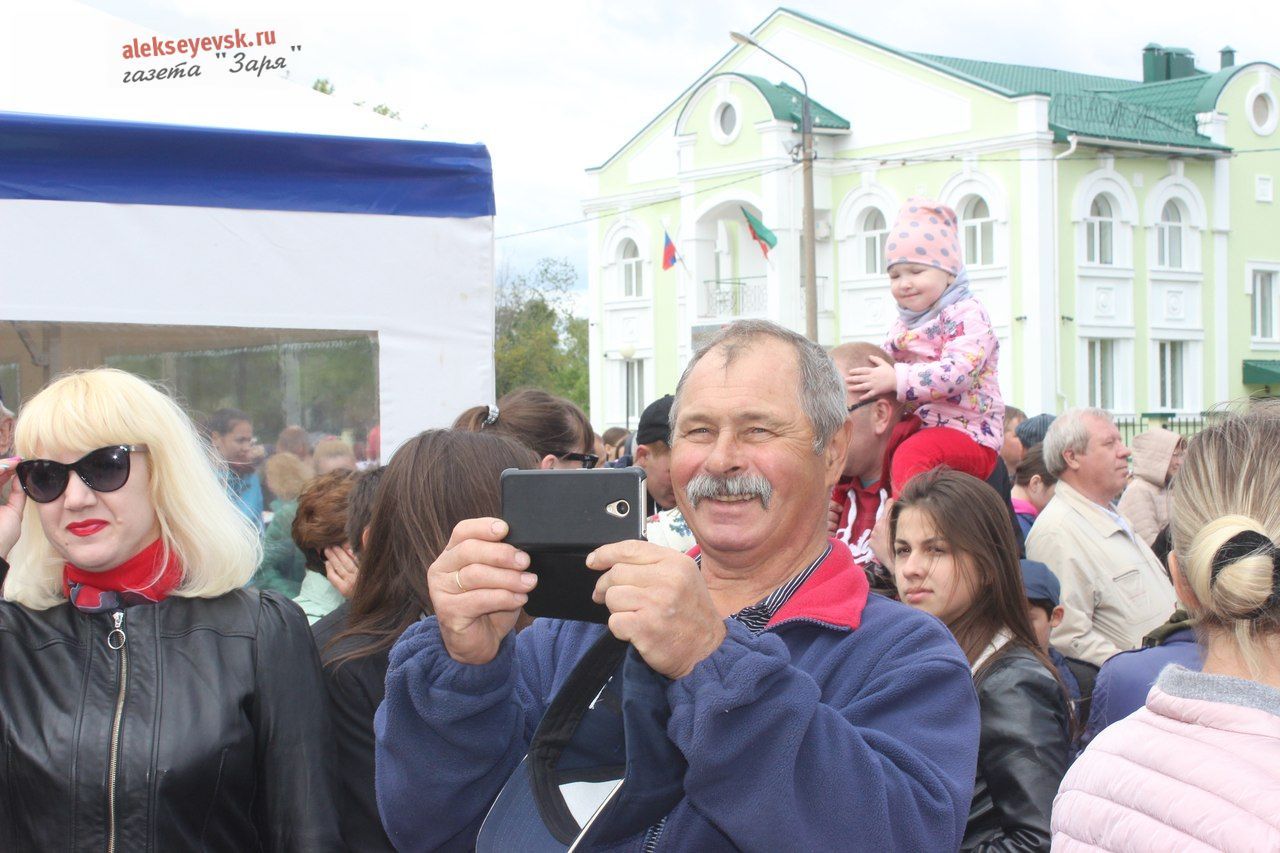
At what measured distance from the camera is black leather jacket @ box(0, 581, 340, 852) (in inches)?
97.0

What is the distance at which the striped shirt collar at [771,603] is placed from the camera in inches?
87.8

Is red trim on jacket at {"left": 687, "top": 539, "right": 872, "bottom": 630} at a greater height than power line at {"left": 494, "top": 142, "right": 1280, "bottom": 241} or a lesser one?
lesser

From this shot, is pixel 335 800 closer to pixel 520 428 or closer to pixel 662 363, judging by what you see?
pixel 520 428

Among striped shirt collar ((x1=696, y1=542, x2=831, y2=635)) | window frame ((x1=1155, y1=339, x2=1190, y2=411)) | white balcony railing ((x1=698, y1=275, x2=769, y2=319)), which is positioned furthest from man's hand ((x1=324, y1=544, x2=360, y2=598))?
window frame ((x1=1155, y1=339, x2=1190, y2=411))

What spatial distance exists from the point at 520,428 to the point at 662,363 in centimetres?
2947

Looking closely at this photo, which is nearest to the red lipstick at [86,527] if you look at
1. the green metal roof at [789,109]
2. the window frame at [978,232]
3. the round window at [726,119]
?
the window frame at [978,232]

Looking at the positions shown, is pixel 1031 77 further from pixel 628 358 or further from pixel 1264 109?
pixel 628 358

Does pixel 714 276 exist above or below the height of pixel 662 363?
above

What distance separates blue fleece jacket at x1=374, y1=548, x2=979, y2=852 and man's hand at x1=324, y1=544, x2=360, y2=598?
1.72m

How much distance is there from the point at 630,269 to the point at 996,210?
1043 cm

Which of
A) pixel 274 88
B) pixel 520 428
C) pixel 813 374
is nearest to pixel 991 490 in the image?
pixel 813 374

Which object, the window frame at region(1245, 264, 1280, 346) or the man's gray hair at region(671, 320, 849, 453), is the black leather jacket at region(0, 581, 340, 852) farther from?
the window frame at region(1245, 264, 1280, 346)

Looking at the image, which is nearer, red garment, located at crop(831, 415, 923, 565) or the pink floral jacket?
the pink floral jacket

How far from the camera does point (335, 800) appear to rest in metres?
2.70
